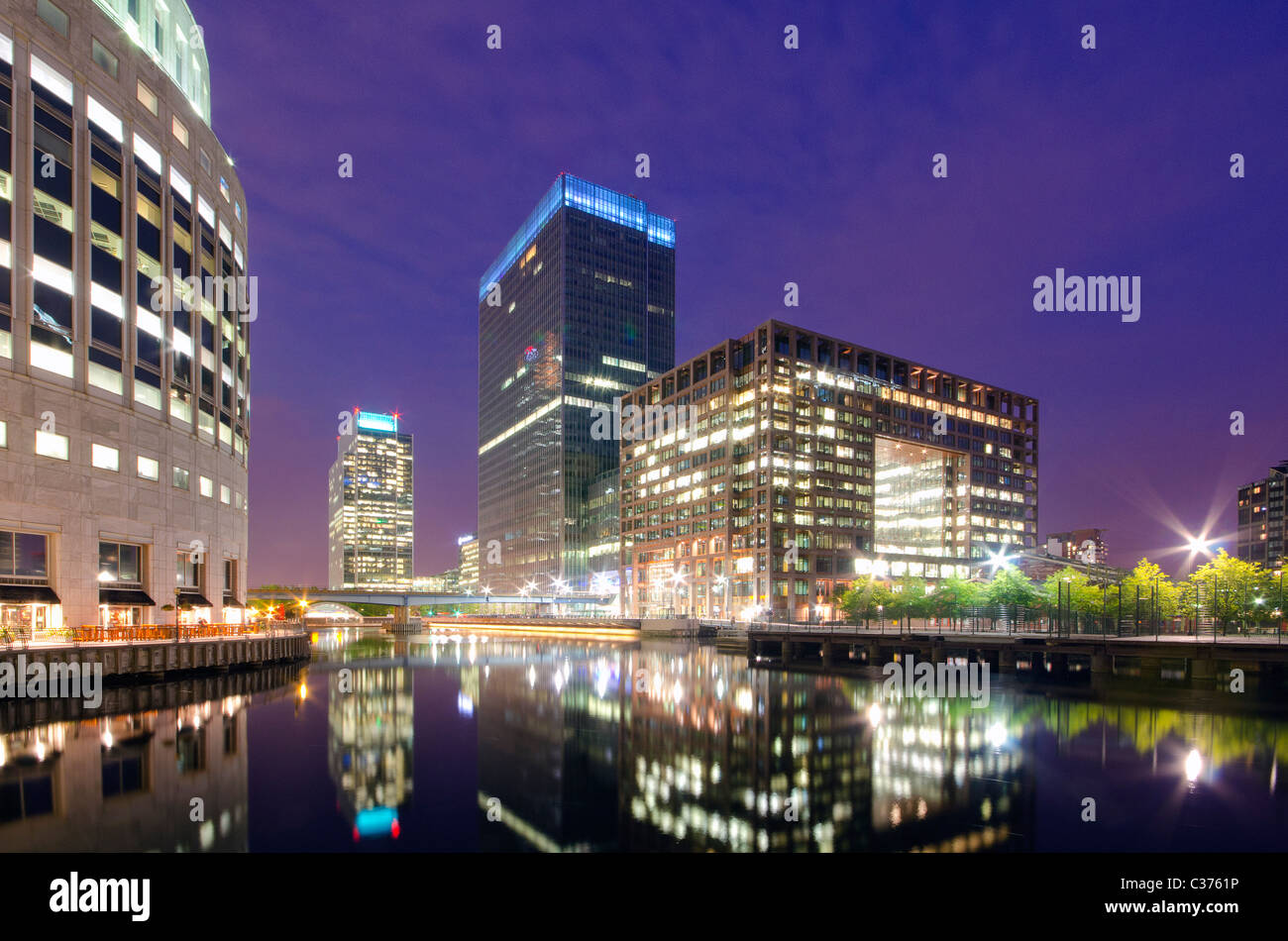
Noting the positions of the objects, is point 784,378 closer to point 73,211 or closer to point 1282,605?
point 1282,605

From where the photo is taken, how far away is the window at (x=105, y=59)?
48.8 meters

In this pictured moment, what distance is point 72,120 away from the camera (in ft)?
151

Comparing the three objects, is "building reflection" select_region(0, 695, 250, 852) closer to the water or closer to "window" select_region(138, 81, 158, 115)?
the water

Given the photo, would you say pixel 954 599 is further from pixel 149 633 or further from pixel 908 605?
Answer: pixel 149 633

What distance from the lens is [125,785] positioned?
20469 millimetres

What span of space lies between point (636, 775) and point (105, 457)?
44.9 metres

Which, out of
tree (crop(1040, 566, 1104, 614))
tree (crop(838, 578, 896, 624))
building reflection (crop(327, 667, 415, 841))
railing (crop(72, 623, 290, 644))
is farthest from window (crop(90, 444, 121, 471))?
tree (crop(1040, 566, 1104, 614))

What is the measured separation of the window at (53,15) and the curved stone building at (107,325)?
0.13 meters

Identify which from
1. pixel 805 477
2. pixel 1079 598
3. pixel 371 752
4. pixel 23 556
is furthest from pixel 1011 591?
pixel 23 556

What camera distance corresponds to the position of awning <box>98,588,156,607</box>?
152 feet
